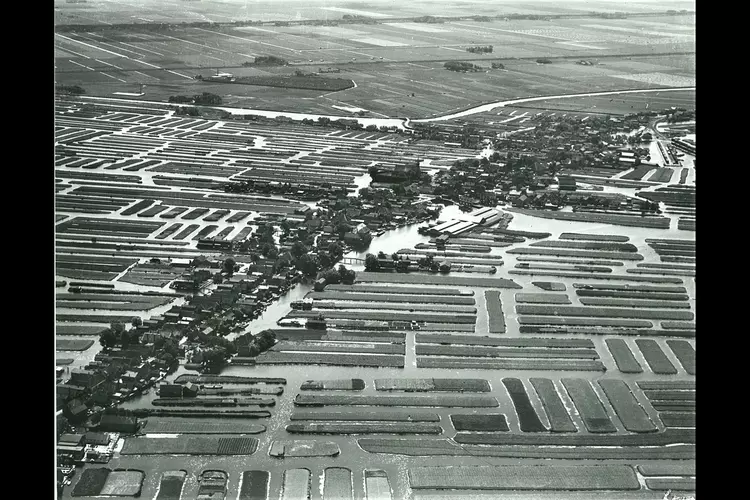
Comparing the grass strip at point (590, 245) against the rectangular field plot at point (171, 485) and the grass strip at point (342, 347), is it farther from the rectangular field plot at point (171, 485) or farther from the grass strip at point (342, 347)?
Result: the rectangular field plot at point (171, 485)

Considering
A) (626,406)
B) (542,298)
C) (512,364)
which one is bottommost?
(626,406)

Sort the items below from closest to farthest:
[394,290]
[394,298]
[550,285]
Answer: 1. [394,298]
2. [394,290]
3. [550,285]

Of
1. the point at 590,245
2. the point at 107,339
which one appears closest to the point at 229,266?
the point at 107,339

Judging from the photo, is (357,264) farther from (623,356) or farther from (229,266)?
(623,356)

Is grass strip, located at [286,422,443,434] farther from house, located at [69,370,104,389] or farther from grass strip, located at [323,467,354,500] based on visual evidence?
house, located at [69,370,104,389]

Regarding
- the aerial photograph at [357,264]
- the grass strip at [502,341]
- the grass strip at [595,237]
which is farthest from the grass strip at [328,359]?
the grass strip at [595,237]

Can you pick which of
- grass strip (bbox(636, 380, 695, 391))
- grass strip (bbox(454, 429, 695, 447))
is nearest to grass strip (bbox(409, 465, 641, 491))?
grass strip (bbox(454, 429, 695, 447))
